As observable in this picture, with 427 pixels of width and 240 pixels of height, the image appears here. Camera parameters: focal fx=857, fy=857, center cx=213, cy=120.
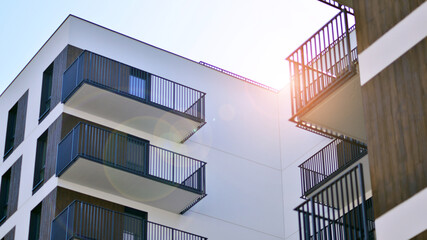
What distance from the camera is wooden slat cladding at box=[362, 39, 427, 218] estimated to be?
14062 mm

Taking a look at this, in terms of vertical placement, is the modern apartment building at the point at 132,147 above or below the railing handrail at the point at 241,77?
below

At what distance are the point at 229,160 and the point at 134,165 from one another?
5.81 metres

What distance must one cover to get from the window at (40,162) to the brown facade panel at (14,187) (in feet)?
Result: 4.77

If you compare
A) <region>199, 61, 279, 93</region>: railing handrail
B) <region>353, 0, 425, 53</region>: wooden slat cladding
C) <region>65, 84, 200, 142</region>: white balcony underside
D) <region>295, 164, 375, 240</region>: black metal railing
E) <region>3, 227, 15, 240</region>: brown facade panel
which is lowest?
<region>295, 164, 375, 240</region>: black metal railing

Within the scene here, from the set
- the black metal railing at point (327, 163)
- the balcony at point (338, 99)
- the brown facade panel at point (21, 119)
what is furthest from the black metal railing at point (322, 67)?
the brown facade panel at point (21, 119)

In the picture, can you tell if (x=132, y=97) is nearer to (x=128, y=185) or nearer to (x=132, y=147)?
(x=132, y=147)

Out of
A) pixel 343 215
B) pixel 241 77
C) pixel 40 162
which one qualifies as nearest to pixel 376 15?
pixel 343 215

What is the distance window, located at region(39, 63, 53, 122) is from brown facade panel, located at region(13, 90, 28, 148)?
1.50 metres

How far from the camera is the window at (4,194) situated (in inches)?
1381

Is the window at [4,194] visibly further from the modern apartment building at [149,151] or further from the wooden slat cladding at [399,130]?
the wooden slat cladding at [399,130]

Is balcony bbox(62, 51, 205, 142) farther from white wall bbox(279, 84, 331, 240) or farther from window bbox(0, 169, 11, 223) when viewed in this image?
window bbox(0, 169, 11, 223)

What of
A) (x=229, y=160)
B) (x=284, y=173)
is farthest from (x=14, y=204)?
(x=284, y=173)

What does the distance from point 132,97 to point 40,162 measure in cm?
448

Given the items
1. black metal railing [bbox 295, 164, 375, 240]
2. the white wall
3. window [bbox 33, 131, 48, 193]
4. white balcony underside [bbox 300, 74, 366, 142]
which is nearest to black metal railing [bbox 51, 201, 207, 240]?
window [bbox 33, 131, 48, 193]
